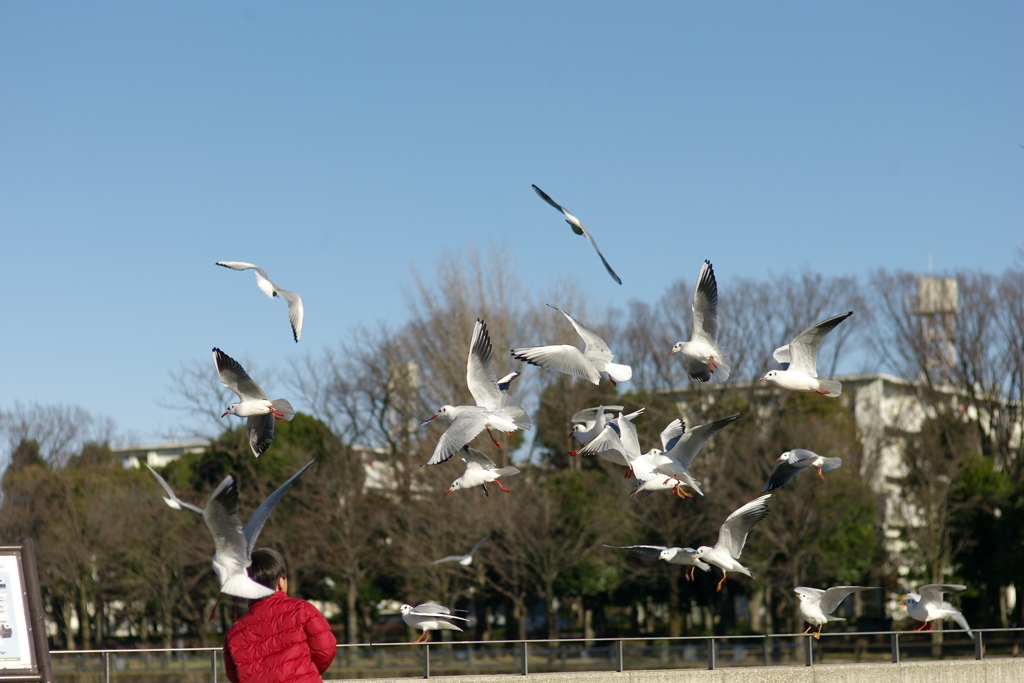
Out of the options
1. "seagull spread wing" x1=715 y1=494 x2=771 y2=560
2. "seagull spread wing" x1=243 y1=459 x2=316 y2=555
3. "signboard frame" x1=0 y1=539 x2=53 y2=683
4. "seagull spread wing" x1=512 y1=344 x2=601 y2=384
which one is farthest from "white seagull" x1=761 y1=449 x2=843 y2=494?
"signboard frame" x1=0 y1=539 x2=53 y2=683

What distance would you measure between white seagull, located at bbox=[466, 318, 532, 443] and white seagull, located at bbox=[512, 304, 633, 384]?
0.36 metres

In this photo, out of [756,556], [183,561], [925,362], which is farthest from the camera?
[925,362]

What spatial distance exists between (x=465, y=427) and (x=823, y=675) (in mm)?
6056

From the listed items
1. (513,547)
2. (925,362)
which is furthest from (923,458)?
(513,547)

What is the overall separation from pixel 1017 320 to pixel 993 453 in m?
5.23

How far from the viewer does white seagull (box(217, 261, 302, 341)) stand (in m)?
11.7

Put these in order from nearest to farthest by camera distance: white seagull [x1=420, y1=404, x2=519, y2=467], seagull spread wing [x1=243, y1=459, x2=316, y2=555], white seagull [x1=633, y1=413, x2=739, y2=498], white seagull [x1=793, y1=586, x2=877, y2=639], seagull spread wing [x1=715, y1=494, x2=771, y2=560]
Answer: seagull spread wing [x1=243, y1=459, x2=316, y2=555] < white seagull [x1=420, y1=404, x2=519, y2=467] < white seagull [x1=633, y1=413, x2=739, y2=498] < seagull spread wing [x1=715, y1=494, x2=771, y2=560] < white seagull [x1=793, y1=586, x2=877, y2=639]

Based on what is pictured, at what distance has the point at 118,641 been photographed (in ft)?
156

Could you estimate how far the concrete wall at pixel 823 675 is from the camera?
1234cm

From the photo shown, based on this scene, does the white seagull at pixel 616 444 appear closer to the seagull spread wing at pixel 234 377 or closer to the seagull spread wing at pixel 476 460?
the seagull spread wing at pixel 476 460

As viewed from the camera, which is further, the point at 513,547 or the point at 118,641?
the point at 118,641

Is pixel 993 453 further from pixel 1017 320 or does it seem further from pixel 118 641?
pixel 118 641

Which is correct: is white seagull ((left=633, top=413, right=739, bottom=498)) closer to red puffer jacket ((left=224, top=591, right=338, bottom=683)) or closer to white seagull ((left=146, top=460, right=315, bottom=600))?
white seagull ((left=146, top=460, right=315, bottom=600))

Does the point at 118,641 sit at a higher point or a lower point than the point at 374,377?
lower
